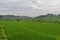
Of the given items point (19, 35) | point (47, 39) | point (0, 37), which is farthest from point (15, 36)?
point (47, 39)

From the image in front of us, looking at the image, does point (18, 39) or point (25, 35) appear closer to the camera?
point (18, 39)

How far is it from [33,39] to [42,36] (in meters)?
3.01

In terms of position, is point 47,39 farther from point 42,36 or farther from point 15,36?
point 15,36

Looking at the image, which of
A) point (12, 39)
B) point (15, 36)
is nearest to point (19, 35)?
point (15, 36)

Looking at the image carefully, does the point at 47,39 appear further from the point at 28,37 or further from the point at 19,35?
the point at 19,35

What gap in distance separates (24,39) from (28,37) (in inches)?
58.7

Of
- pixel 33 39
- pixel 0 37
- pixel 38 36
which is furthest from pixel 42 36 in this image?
pixel 0 37

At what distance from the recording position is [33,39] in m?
30.3

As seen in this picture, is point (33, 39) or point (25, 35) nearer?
point (33, 39)

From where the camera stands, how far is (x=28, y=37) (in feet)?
103

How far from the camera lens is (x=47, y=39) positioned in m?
31.1

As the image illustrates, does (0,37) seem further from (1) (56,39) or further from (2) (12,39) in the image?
(1) (56,39)

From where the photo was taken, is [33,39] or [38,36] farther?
[38,36]

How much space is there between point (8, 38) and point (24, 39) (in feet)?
10.3
